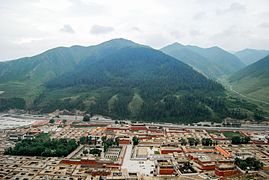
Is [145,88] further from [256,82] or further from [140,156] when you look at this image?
[256,82]

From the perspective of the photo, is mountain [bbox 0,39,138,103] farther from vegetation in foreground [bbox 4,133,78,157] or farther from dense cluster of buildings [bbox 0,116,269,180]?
vegetation in foreground [bbox 4,133,78,157]

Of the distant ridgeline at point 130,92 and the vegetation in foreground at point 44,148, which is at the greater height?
the distant ridgeline at point 130,92

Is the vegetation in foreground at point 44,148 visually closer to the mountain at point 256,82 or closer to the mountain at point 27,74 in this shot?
the mountain at point 27,74

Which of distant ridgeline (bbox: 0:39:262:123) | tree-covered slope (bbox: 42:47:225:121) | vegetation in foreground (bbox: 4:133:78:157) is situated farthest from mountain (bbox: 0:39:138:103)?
vegetation in foreground (bbox: 4:133:78:157)

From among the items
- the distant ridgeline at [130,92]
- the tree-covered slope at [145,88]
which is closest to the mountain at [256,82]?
the distant ridgeline at [130,92]

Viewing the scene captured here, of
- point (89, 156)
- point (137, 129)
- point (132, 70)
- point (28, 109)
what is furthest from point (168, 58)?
point (89, 156)

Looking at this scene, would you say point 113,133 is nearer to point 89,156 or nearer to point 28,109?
point 89,156
